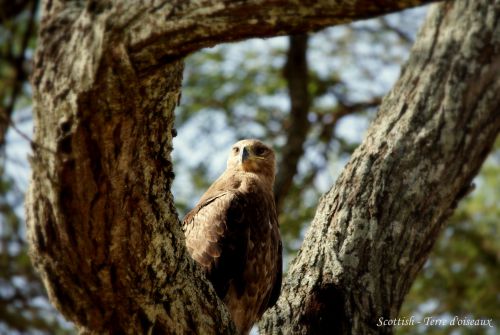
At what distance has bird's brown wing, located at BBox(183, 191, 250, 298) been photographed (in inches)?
180

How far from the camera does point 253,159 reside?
6039 millimetres

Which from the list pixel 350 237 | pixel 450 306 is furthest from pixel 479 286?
pixel 350 237

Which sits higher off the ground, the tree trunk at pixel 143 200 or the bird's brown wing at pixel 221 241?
the bird's brown wing at pixel 221 241

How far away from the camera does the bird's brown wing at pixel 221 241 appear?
4.57 metres

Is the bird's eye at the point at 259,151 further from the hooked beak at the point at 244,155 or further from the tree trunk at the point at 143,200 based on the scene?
the tree trunk at the point at 143,200

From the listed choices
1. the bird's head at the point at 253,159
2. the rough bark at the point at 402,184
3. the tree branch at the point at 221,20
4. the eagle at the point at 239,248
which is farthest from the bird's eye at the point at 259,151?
the tree branch at the point at 221,20

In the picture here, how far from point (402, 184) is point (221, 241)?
1183 millimetres

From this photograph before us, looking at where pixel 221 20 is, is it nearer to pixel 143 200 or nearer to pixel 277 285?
pixel 143 200

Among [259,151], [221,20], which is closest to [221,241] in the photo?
[259,151]

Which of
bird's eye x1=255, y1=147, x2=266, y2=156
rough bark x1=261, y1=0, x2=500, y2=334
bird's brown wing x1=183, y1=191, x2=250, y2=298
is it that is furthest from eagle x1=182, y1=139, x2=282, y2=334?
bird's eye x1=255, y1=147, x2=266, y2=156

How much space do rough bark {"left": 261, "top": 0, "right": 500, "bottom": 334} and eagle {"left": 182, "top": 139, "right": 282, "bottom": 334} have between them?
1.17 ft

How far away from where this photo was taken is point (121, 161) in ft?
9.32

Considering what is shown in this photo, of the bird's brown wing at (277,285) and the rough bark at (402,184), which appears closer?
the rough bark at (402,184)

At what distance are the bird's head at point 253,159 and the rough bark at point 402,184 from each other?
1.30 metres
